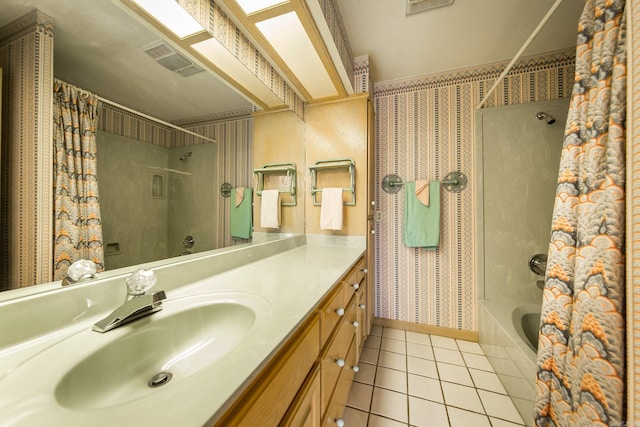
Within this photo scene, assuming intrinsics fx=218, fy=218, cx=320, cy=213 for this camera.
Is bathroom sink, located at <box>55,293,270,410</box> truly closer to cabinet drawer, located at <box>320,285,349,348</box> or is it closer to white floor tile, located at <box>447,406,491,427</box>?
cabinet drawer, located at <box>320,285,349,348</box>

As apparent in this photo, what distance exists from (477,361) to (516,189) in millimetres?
1311

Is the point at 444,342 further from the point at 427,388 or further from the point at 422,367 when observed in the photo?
the point at 427,388

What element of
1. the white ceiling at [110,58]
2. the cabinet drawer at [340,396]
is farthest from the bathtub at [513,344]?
the white ceiling at [110,58]

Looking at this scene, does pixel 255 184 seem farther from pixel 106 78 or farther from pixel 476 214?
pixel 476 214

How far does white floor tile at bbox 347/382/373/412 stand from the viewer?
119 centimetres

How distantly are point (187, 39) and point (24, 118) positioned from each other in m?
0.60

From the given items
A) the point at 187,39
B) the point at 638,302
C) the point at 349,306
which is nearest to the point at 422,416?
the point at 349,306

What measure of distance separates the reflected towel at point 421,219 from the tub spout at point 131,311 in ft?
5.72

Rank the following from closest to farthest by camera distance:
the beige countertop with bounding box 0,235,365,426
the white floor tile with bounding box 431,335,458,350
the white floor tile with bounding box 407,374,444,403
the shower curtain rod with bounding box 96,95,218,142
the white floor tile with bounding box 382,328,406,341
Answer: the beige countertop with bounding box 0,235,365,426 < the shower curtain rod with bounding box 96,95,218,142 < the white floor tile with bounding box 407,374,444,403 < the white floor tile with bounding box 431,335,458,350 < the white floor tile with bounding box 382,328,406,341

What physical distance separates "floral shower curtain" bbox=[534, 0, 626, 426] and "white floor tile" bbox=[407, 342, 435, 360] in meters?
0.79

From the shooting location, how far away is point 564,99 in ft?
5.27

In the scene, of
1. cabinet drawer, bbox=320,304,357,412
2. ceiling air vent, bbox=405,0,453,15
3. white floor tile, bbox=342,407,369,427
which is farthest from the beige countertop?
ceiling air vent, bbox=405,0,453,15

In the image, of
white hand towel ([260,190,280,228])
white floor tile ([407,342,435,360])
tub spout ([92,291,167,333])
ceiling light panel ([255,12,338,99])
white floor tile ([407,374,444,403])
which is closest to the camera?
tub spout ([92,291,167,333])

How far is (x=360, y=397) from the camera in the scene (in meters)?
1.24
